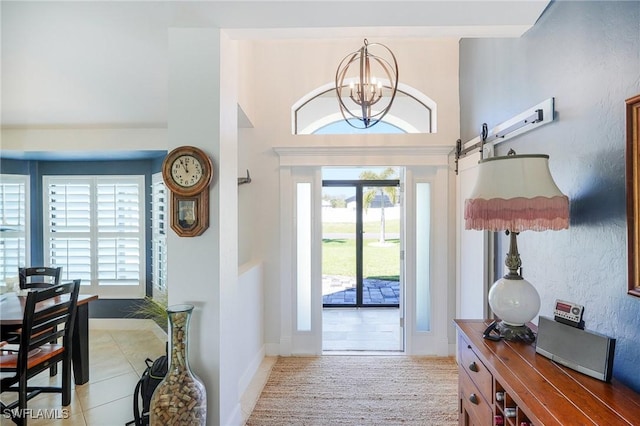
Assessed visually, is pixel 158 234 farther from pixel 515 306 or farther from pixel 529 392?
pixel 529 392

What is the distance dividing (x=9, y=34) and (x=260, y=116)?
2016 mm

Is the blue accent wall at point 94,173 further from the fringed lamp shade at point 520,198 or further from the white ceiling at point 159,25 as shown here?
the fringed lamp shade at point 520,198

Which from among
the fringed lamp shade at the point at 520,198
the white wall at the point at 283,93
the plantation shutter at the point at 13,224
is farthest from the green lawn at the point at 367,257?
the plantation shutter at the point at 13,224

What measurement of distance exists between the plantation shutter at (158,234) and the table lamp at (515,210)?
3653 mm

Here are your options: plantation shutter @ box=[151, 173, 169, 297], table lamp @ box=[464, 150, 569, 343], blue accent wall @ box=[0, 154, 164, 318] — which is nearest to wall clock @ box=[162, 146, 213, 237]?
table lamp @ box=[464, 150, 569, 343]

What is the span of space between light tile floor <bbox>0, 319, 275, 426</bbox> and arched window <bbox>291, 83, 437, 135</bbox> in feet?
8.68

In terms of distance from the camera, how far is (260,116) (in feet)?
11.9

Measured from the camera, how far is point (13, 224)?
4.33 meters

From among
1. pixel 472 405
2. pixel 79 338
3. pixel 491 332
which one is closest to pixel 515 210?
pixel 491 332

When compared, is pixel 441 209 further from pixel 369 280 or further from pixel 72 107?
pixel 72 107

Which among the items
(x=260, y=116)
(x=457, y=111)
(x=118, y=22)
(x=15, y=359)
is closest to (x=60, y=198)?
(x=15, y=359)

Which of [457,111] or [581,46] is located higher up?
[457,111]

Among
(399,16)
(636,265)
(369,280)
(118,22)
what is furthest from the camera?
(369,280)

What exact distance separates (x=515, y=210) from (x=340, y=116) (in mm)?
2675
